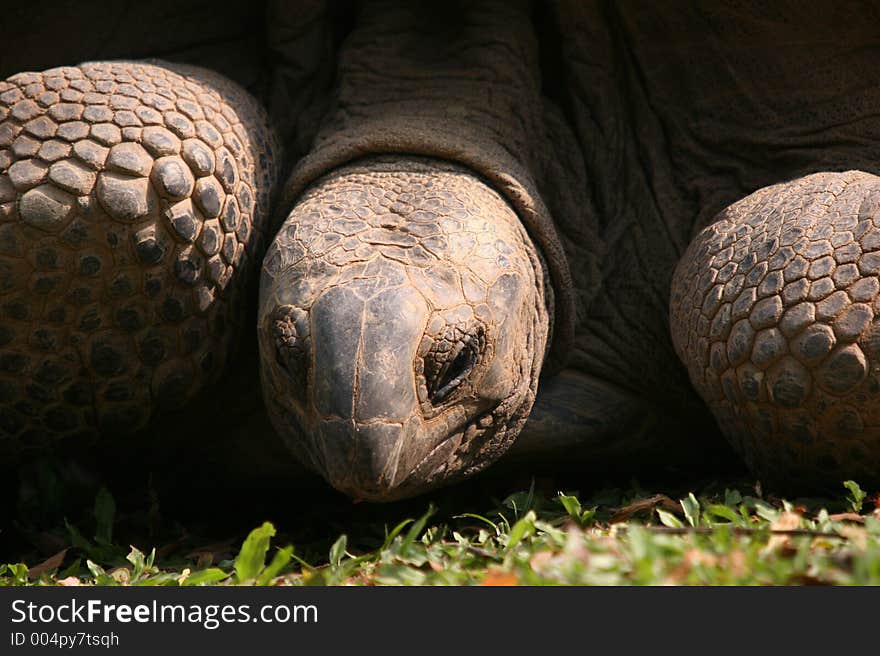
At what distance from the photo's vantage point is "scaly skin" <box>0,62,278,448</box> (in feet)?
7.82

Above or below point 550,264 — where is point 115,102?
above

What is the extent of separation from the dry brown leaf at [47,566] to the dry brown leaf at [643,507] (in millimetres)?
1241

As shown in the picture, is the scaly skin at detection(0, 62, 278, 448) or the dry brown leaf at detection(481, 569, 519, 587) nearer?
the dry brown leaf at detection(481, 569, 519, 587)

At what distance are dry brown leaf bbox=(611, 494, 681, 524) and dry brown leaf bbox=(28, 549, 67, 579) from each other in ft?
4.07

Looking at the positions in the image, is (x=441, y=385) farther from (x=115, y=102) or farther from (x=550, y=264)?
(x=115, y=102)

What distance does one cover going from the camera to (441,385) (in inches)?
88.8

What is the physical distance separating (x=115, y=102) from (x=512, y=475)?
4.57ft

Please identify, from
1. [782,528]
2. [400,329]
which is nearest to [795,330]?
[782,528]

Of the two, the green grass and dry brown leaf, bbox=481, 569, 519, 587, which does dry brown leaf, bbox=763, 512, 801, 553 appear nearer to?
the green grass

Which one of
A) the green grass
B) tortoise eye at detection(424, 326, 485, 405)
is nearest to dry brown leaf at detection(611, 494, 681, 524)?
the green grass

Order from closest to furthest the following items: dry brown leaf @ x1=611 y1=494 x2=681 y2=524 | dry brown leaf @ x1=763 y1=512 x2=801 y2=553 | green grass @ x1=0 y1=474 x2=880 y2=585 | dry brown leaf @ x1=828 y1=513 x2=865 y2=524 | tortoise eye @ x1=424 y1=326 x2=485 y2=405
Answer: green grass @ x1=0 y1=474 x2=880 y2=585 → dry brown leaf @ x1=763 y1=512 x2=801 y2=553 → dry brown leaf @ x1=828 y1=513 x2=865 y2=524 → tortoise eye @ x1=424 y1=326 x2=485 y2=405 → dry brown leaf @ x1=611 y1=494 x2=681 y2=524

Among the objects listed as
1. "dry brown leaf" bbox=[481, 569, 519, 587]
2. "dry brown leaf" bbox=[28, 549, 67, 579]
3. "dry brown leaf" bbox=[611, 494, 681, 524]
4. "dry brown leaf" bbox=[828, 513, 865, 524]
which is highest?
"dry brown leaf" bbox=[481, 569, 519, 587]
